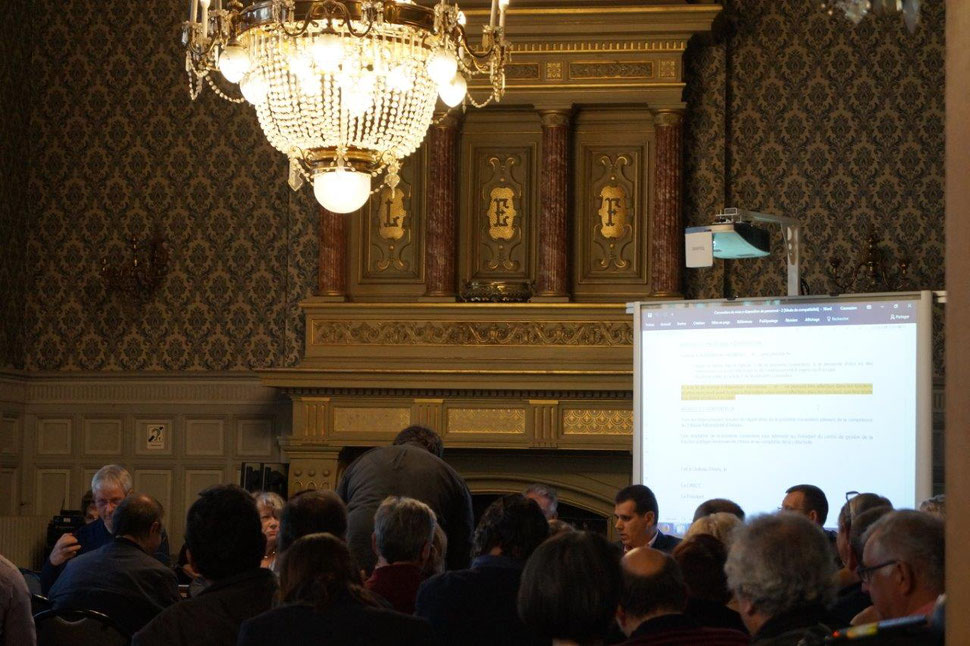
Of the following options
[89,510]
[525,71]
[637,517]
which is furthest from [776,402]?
[89,510]

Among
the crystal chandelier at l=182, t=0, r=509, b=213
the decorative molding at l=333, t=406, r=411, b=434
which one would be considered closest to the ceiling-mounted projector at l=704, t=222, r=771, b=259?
the crystal chandelier at l=182, t=0, r=509, b=213

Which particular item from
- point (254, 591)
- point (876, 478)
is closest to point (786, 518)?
point (254, 591)

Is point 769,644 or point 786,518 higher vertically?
point 786,518

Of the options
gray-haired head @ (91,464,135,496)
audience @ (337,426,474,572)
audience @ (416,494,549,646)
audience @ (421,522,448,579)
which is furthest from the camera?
gray-haired head @ (91,464,135,496)

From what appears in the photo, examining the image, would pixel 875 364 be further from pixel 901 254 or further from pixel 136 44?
pixel 136 44

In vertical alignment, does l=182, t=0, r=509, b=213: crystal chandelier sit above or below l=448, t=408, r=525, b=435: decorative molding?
above

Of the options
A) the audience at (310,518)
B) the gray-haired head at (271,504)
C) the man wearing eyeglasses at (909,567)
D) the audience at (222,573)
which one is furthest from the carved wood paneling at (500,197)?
the man wearing eyeglasses at (909,567)

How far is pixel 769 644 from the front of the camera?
8.68 ft

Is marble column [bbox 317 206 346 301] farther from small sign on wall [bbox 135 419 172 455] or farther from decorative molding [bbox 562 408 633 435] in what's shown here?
decorative molding [bbox 562 408 633 435]

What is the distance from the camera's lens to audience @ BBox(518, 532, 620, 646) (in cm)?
260

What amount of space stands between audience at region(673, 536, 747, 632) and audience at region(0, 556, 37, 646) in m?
1.77

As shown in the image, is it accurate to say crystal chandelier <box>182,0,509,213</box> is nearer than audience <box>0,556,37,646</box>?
No

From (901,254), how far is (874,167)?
63 cm

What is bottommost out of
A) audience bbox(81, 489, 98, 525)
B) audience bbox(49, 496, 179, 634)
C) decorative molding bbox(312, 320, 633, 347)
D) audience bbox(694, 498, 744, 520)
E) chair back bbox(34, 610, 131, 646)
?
audience bbox(81, 489, 98, 525)
